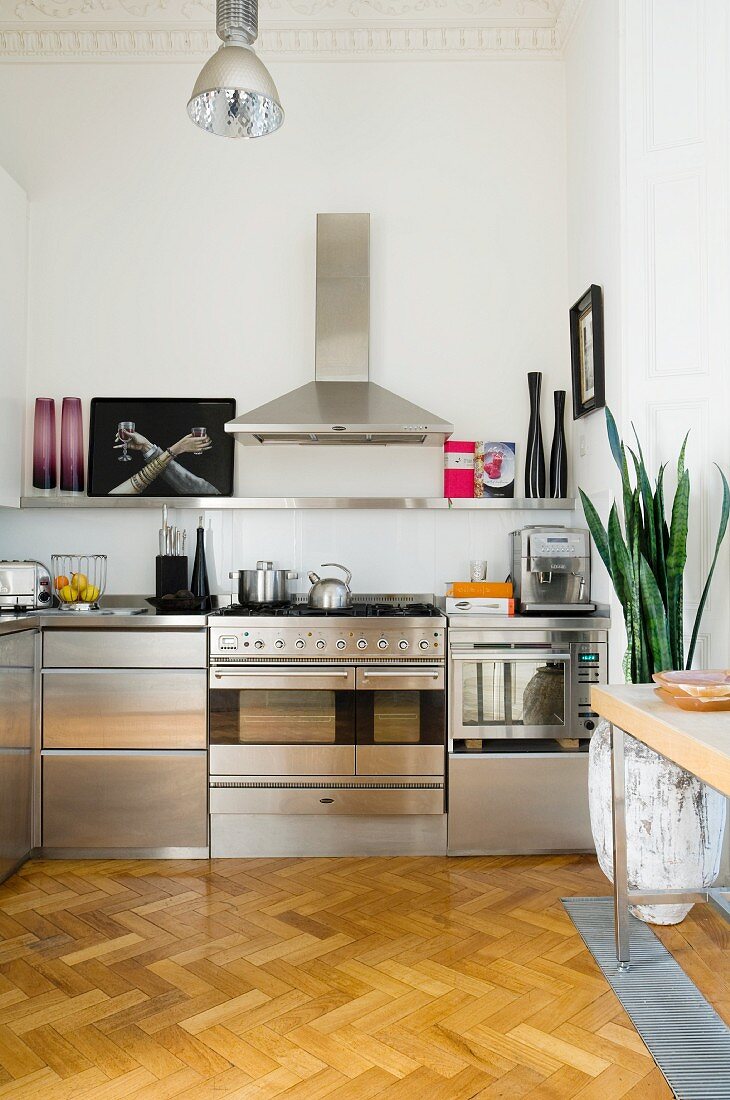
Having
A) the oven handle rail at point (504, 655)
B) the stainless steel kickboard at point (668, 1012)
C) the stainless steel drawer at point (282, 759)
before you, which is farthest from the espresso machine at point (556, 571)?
the stainless steel kickboard at point (668, 1012)

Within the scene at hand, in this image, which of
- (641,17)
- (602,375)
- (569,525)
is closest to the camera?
(641,17)

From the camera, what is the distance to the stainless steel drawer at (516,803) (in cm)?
328

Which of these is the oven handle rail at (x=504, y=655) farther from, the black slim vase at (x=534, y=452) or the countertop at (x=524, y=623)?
the black slim vase at (x=534, y=452)

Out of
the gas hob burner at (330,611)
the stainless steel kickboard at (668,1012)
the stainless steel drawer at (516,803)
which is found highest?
the gas hob burner at (330,611)

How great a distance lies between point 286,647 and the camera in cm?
328

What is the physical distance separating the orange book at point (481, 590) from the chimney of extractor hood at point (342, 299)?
113 cm

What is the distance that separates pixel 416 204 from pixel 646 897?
3.24 m

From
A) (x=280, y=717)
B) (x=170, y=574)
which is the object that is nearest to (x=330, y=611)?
(x=280, y=717)

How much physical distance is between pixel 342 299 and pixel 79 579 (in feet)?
5.87

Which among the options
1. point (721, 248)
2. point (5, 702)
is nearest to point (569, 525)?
point (721, 248)

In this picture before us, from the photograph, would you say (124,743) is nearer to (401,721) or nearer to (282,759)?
(282,759)

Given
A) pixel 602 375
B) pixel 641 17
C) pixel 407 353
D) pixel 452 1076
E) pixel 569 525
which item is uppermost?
pixel 641 17

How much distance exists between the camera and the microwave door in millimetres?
3312

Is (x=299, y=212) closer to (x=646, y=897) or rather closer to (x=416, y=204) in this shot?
(x=416, y=204)
